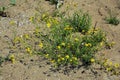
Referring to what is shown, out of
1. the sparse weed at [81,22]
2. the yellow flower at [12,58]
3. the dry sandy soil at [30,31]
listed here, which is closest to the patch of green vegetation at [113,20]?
the dry sandy soil at [30,31]

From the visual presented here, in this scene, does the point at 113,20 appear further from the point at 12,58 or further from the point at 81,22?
the point at 12,58

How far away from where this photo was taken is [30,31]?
5633mm

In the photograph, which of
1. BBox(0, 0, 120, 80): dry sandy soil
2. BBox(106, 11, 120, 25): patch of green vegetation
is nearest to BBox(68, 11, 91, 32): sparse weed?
BBox(0, 0, 120, 80): dry sandy soil

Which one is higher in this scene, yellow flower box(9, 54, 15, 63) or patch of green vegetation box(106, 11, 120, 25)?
patch of green vegetation box(106, 11, 120, 25)

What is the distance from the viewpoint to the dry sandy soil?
4.77 m

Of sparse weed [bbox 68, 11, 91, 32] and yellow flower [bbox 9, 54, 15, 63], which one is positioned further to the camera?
sparse weed [bbox 68, 11, 91, 32]

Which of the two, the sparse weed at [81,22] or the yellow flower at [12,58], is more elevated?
the sparse weed at [81,22]

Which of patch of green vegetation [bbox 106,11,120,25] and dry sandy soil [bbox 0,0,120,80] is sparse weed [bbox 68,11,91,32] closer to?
dry sandy soil [bbox 0,0,120,80]

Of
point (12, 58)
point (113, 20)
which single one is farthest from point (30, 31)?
point (113, 20)

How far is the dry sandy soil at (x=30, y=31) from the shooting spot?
4.77 metres

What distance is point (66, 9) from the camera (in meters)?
6.06

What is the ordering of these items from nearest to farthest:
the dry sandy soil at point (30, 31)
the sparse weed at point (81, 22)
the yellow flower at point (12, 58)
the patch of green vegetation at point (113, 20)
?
the dry sandy soil at point (30, 31) → the yellow flower at point (12, 58) → the sparse weed at point (81, 22) → the patch of green vegetation at point (113, 20)

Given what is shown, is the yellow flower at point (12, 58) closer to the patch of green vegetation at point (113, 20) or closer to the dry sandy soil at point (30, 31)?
the dry sandy soil at point (30, 31)

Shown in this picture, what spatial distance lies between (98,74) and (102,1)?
1.93 m
